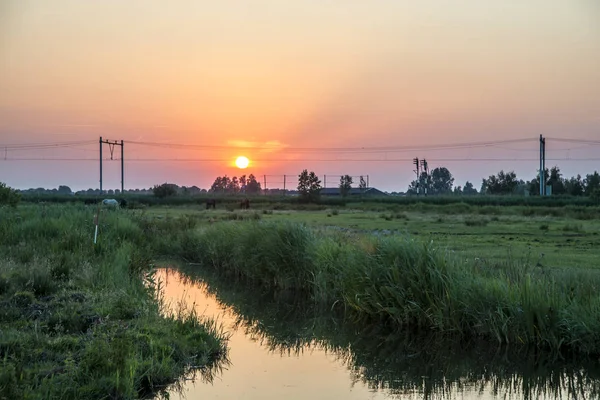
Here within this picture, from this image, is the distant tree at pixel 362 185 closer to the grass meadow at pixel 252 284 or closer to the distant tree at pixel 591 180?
the distant tree at pixel 591 180

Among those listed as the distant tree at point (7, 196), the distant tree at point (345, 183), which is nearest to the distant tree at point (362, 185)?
the distant tree at point (345, 183)

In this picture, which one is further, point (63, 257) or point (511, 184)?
point (511, 184)

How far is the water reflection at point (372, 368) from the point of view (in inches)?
342

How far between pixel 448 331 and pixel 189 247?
15.2m

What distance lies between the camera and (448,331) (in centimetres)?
1136

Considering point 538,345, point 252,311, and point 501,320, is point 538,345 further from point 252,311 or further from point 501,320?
point 252,311

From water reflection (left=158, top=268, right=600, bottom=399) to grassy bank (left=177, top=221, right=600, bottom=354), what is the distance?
0.45 metres

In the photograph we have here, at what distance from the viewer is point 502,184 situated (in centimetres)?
10125

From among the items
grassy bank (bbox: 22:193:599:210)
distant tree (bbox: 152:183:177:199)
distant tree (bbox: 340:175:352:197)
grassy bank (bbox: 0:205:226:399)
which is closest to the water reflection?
grassy bank (bbox: 0:205:226:399)

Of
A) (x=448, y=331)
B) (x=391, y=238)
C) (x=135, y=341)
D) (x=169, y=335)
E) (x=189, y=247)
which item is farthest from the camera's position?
(x=189, y=247)

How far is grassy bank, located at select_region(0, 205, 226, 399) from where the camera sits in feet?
22.8

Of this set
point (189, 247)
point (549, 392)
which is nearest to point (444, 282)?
point (549, 392)

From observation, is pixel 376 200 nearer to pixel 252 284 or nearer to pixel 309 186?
pixel 309 186

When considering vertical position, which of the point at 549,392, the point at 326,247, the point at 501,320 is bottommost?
the point at 549,392
